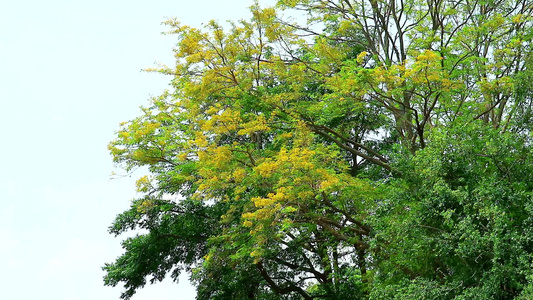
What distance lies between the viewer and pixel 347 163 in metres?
13.1

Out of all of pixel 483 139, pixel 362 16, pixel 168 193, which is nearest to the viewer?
pixel 483 139

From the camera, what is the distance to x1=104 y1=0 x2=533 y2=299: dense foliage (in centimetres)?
863

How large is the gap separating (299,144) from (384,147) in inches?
220

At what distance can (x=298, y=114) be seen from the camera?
40.3 ft

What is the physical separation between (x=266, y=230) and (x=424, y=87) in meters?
3.88

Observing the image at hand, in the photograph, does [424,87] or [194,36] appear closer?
[424,87]

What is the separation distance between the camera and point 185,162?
1410cm

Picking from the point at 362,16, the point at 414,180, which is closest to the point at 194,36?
the point at 362,16

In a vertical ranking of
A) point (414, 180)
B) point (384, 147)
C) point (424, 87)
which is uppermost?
point (384, 147)

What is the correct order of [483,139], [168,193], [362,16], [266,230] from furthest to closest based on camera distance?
[168,193]
[362,16]
[266,230]
[483,139]

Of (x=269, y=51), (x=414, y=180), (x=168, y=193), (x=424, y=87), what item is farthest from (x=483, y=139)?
(x=168, y=193)

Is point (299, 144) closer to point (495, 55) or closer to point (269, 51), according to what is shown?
point (269, 51)

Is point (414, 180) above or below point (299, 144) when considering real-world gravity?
below

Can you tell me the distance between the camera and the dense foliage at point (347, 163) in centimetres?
863
